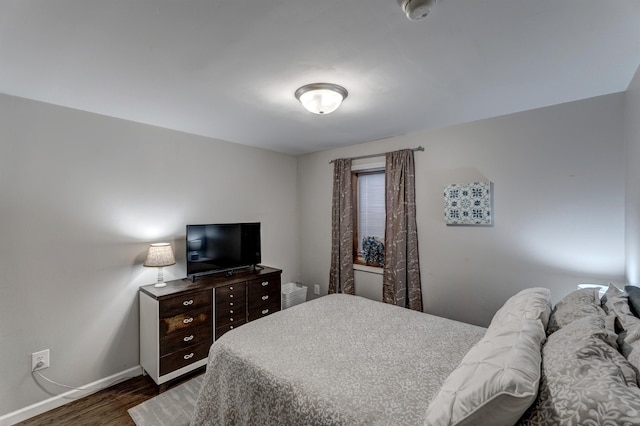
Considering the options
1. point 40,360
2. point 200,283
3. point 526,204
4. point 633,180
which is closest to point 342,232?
point 200,283

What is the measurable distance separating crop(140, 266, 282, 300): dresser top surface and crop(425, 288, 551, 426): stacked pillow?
2.33 metres

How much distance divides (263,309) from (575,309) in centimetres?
281

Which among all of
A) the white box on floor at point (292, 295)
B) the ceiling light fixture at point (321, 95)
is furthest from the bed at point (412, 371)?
the ceiling light fixture at point (321, 95)

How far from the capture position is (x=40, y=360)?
7.32 ft

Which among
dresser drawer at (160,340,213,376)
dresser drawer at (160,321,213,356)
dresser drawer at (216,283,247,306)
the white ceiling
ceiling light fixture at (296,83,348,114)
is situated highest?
the white ceiling

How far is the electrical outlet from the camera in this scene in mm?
2207

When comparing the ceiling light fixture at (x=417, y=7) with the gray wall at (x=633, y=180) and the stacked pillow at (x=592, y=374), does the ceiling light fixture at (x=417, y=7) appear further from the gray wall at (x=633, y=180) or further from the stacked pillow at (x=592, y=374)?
the gray wall at (x=633, y=180)

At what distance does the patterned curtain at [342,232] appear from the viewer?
12.5 ft

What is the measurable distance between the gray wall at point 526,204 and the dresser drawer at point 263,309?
1.81m

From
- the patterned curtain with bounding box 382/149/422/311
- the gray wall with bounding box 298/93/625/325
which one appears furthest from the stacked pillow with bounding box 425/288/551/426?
the patterned curtain with bounding box 382/149/422/311

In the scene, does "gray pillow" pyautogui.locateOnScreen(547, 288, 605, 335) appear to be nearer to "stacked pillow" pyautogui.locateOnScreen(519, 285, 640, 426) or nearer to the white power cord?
"stacked pillow" pyautogui.locateOnScreen(519, 285, 640, 426)

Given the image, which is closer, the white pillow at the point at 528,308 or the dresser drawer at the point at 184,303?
the white pillow at the point at 528,308

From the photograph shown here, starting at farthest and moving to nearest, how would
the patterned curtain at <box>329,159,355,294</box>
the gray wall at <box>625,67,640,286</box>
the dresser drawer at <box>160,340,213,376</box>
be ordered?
the patterned curtain at <box>329,159,355,294</box> < the dresser drawer at <box>160,340,213,376</box> < the gray wall at <box>625,67,640,286</box>

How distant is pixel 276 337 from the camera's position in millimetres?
1899
